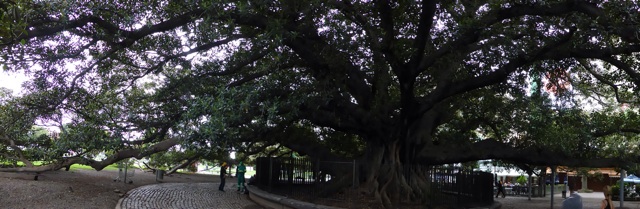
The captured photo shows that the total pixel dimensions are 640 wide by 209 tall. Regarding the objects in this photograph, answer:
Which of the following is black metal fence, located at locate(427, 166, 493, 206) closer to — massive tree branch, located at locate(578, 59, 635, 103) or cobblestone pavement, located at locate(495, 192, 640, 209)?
massive tree branch, located at locate(578, 59, 635, 103)

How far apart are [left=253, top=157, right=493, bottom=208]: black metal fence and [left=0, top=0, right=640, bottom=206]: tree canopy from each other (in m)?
0.50

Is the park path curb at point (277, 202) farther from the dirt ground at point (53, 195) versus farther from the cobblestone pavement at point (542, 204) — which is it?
the cobblestone pavement at point (542, 204)

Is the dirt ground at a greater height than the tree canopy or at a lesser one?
lesser

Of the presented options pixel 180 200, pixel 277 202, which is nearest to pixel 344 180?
pixel 277 202

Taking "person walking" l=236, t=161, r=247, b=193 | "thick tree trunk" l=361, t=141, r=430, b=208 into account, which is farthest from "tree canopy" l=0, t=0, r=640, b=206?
"person walking" l=236, t=161, r=247, b=193

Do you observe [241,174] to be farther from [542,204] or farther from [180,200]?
[542,204]

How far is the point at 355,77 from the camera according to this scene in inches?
513

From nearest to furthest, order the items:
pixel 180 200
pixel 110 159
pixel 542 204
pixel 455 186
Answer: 1. pixel 110 159
2. pixel 455 186
3. pixel 180 200
4. pixel 542 204

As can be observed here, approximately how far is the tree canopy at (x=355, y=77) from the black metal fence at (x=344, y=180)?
50 centimetres

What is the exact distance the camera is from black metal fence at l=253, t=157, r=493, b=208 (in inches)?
508

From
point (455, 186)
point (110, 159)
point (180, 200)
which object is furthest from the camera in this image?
point (180, 200)

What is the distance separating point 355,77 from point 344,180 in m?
2.75

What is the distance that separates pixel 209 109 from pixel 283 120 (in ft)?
7.62

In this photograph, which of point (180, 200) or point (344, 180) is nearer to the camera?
point (344, 180)
